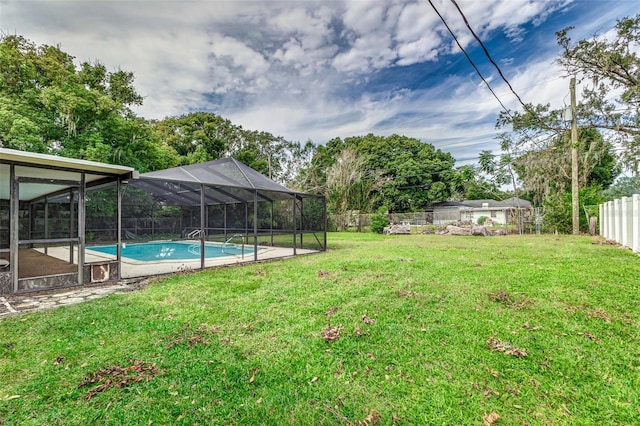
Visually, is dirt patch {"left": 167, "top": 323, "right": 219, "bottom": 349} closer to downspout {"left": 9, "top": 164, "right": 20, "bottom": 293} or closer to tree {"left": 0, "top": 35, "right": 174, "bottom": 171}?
downspout {"left": 9, "top": 164, "right": 20, "bottom": 293}

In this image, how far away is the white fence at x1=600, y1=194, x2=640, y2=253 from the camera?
6.97m

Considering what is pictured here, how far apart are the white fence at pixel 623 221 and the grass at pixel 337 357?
3.89 metres

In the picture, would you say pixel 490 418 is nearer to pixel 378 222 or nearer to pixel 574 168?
pixel 574 168

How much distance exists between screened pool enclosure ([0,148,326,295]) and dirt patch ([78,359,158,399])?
348cm

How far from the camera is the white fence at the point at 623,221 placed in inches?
274

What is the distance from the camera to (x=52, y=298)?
14.1 ft

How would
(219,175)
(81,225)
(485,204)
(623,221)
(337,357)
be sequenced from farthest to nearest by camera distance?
(485,204) → (623,221) → (219,175) → (81,225) → (337,357)

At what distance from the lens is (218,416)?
5.90 feet

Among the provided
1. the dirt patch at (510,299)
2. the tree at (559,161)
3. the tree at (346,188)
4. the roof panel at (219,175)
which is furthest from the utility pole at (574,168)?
the roof panel at (219,175)

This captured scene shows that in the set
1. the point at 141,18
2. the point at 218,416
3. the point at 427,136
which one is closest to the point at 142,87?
the point at 141,18

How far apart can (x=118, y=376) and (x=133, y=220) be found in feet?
42.1

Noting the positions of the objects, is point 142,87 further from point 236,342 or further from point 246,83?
point 236,342

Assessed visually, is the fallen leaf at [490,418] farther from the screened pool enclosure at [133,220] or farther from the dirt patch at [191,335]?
the screened pool enclosure at [133,220]

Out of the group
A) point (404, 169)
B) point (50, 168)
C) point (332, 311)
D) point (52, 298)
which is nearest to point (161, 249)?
point (50, 168)
